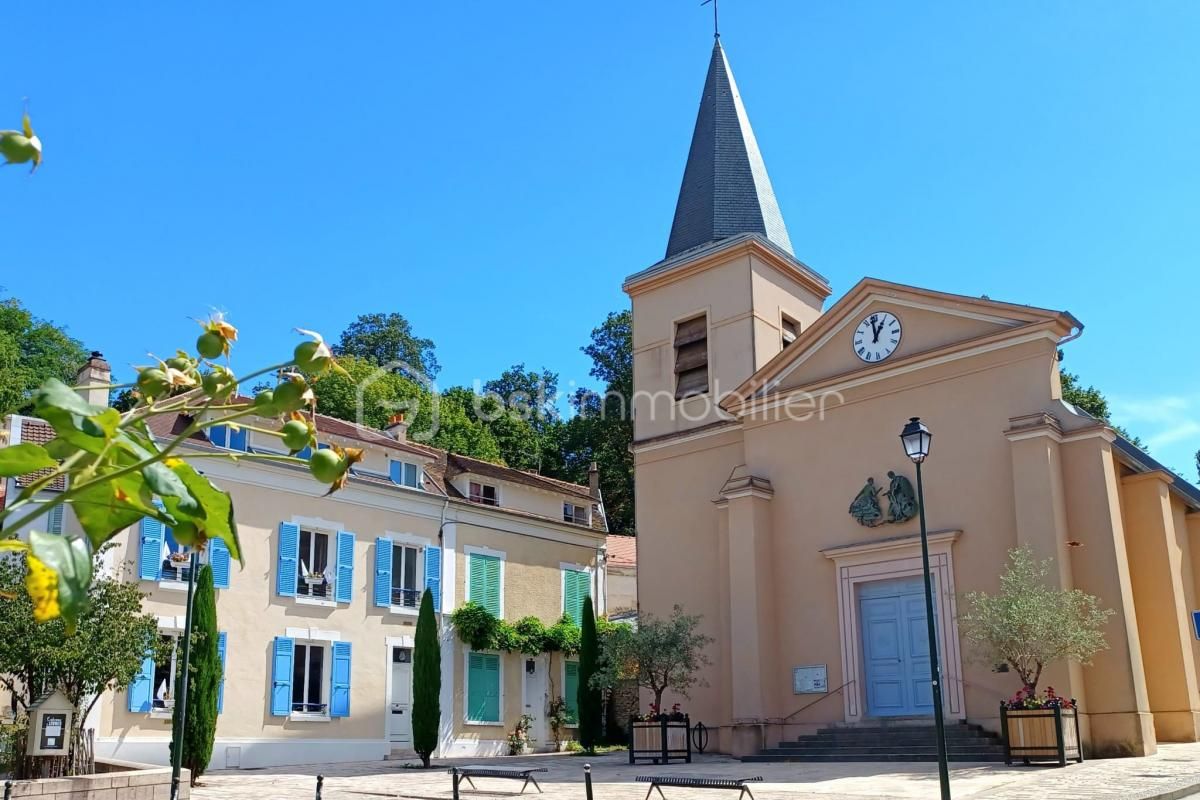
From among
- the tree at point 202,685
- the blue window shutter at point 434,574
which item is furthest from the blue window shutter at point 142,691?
the blue window shutter at point 434,574

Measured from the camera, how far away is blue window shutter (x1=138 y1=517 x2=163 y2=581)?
2223 centimetres

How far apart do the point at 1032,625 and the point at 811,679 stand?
548 centimetres

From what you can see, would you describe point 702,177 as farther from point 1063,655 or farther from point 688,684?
point 1063,655

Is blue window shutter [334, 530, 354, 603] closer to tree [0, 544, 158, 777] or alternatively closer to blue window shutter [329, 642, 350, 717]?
blue window shutter [329, 642, 350, 717]

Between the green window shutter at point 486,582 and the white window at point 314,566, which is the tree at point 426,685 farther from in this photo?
the green window shutter at point 486,582

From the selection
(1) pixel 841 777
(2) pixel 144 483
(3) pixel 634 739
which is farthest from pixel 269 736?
(2) pixel 144 483

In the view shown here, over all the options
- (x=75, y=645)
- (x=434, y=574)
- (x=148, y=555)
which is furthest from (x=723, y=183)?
(x=75, y=645)

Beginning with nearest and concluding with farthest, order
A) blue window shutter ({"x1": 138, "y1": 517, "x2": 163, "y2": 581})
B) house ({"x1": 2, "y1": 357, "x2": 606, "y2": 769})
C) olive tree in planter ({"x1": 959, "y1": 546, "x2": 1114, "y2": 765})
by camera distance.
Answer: olive tree in planter ({"x1": 959, "y1": 546, "x2": 1114, "y2": 765}) < blue window shutter ({"x1": 138, "y1": 517, "x2": 163, "y2": 581}) < house ({"x1": 2, "y1": 357, "x2": 606, "y2": 769})

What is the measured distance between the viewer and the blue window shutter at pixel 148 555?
2223 cm

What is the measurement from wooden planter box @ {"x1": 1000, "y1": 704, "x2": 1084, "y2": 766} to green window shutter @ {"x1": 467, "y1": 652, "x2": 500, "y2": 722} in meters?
14.6

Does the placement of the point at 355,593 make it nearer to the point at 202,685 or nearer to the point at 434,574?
the point at 434,574

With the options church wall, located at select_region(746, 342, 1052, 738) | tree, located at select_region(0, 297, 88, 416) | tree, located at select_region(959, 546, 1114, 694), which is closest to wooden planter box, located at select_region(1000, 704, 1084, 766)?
tree, located at select_region(959, 546, 1114, 694)

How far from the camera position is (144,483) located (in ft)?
6.29

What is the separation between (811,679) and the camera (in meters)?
20.6
